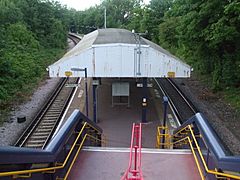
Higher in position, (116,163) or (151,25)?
(151,25)

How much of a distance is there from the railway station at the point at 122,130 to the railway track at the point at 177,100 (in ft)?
0.21

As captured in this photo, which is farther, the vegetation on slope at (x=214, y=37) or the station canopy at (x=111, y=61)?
the vegetation on slope at (x=214, y=37)


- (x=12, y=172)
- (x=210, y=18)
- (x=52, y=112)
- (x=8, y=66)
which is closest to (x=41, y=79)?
(x=8, y=66)

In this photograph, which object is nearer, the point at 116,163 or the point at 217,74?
the point at 116,163

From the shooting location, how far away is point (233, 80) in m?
20.7

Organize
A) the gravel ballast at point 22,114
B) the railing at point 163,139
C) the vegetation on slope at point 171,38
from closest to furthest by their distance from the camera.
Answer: the railing at point 163,139
the gravel ballast at point 22,114
the vegetation on slope at point 171,38

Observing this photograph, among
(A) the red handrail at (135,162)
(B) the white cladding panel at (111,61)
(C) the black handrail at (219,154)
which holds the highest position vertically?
(B) the white cladding panel at (111,61)

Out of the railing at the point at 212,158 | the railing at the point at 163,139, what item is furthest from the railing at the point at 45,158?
the railing at the point at 163,139

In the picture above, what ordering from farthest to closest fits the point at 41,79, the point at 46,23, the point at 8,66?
1. the point at 46,23
2. the point at 41,79
3. the point at 8,66

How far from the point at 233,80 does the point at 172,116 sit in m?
6.89

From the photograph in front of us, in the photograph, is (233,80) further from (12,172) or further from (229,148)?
(12,172)

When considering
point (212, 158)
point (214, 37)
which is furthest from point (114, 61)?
point (212, 158)

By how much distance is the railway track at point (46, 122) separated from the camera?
12537 millimetres

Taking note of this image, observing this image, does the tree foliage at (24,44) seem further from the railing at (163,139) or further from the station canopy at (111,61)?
the railing at (163,139)
